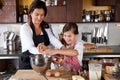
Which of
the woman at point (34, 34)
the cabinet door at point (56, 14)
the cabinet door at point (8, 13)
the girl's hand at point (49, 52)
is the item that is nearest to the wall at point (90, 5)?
the cabinet door at point (56, 14)

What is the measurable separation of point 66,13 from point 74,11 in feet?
0.38

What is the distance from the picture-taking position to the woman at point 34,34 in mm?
2158

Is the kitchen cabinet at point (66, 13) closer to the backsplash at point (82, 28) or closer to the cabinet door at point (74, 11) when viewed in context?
the cabinet door at point (74, 11)

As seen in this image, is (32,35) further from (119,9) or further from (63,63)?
(119,9)

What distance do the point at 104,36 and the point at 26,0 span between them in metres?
1.24

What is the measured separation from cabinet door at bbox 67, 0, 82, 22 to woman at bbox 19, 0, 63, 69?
1.30 meters

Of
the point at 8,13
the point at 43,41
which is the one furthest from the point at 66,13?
the point at 43,41

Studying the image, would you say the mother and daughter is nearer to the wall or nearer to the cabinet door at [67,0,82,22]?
the cabinet door at [67,0,82,22]

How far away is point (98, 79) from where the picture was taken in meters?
1.73

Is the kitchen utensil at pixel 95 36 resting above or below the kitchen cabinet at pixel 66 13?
below

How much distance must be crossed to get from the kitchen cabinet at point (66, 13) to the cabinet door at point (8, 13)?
0.46 m

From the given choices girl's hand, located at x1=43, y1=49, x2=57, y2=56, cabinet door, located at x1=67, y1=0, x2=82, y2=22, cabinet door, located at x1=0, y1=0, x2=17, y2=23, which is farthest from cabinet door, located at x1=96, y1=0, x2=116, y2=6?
girl's hand, located at x1=43, y1=49, x2=57, y2=56

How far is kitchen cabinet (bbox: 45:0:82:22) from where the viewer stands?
367cm

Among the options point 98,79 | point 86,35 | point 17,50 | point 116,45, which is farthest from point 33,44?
point 116,45
